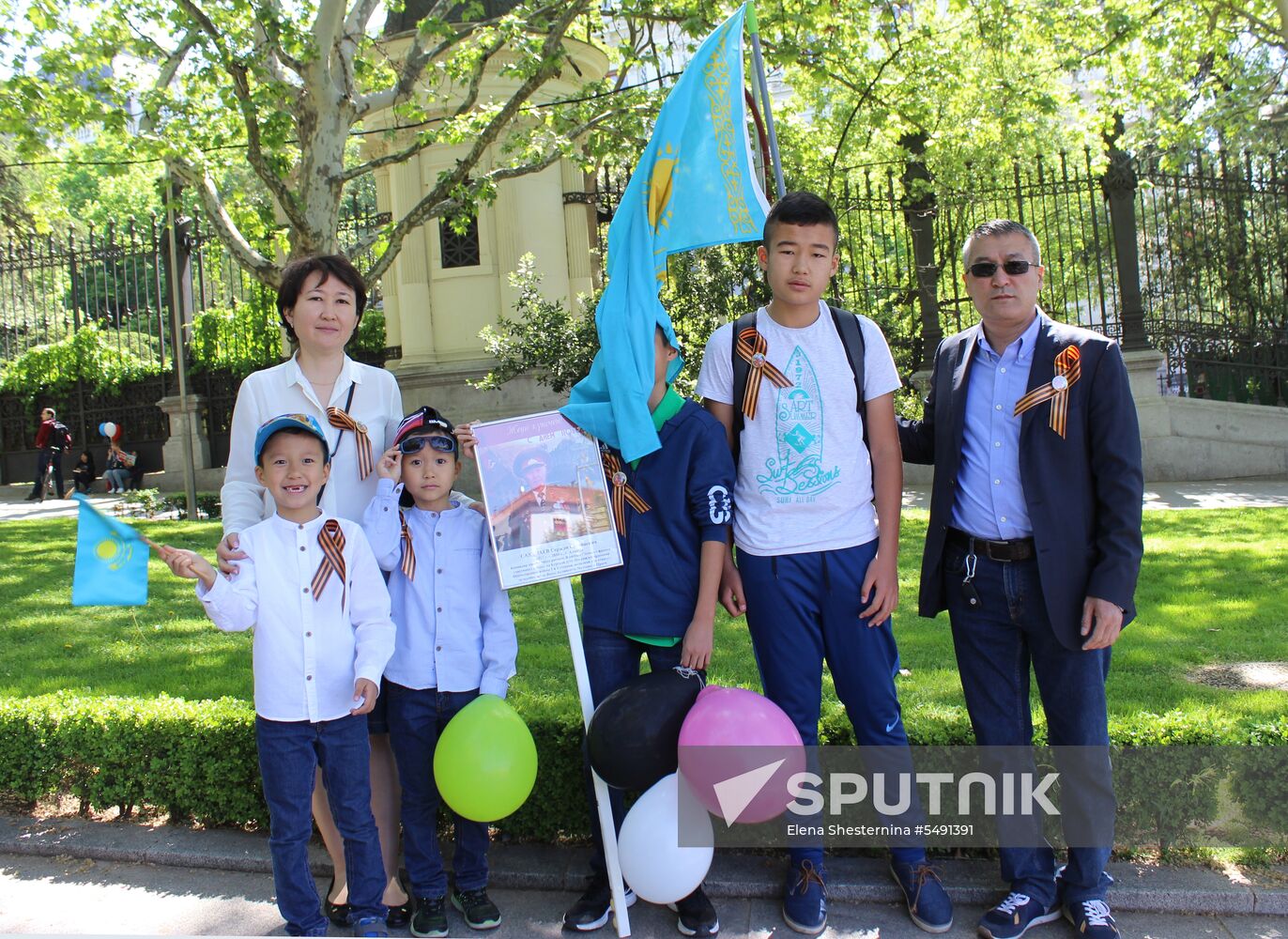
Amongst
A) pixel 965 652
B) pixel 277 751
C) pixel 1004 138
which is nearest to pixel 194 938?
pixel 277 751

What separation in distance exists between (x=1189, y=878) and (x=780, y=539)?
1919 millimetres

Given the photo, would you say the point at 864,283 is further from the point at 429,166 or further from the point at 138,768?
the point at 138,768

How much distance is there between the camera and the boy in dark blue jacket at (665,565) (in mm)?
3471

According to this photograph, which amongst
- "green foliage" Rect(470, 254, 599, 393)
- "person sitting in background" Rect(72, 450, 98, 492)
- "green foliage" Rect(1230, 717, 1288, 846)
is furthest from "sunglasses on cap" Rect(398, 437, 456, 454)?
"person sitting in background" Rect(72, 450, 98, 492)

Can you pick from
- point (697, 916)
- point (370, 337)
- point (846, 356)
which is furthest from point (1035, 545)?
point (370, 337)

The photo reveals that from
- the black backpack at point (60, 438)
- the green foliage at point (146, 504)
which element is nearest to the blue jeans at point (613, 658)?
the green foliage at point (146, 504)

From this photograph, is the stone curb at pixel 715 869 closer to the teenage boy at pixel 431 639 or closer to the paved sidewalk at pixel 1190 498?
the teenage boy at pixel 431 639

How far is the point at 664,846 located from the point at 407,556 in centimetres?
130

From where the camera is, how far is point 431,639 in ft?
11.8

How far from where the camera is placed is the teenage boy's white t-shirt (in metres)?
3.51

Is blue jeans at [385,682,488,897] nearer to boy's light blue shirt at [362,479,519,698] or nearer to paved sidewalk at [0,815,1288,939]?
boy's light blue shirt at [362,479,519,698]

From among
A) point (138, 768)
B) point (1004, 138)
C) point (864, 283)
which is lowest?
point (138, 768)

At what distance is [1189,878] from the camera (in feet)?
12.1

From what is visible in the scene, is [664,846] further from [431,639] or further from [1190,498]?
[1190,498]
